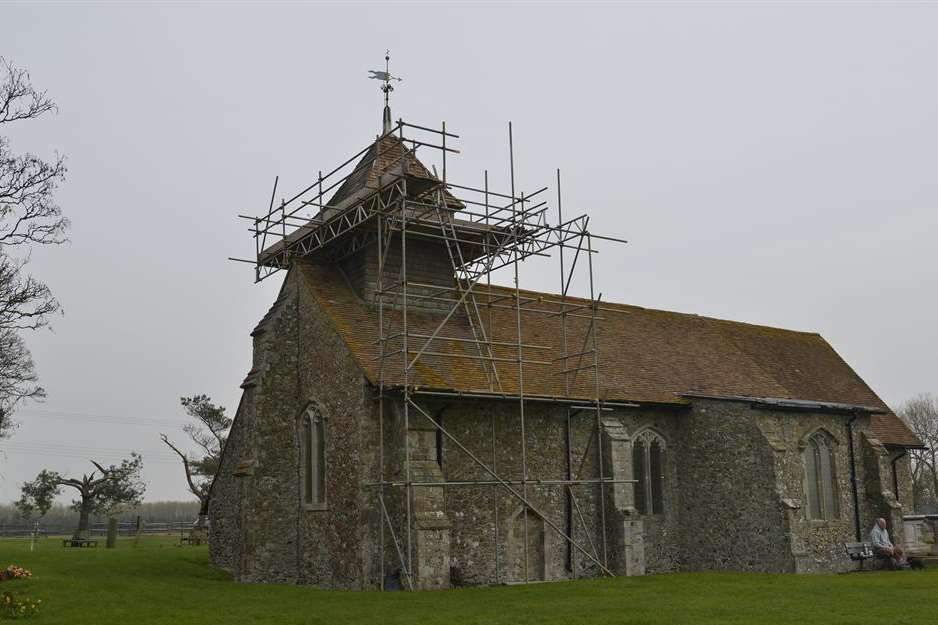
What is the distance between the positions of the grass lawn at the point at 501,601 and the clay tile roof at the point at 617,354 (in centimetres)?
533

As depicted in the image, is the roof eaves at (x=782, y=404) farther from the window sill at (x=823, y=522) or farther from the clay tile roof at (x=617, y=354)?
the window sill at (x=823, y=522)

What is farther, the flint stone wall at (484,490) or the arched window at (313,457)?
the arched window at (313,457)

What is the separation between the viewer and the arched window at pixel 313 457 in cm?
2288

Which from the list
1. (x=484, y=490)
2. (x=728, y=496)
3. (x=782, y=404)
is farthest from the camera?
(x=782, y=404)

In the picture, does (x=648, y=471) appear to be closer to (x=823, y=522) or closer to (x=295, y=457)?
(x=823, y=522)

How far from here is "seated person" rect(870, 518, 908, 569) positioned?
26.4 meters

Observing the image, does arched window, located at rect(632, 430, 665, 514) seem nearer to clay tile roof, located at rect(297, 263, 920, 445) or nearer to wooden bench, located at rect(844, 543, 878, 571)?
clay tile roof, located at rect(297, 263, 920, 445)

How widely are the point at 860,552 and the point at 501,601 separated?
1444 cm

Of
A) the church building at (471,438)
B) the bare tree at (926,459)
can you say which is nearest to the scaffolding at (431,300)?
the church building at (471,438)

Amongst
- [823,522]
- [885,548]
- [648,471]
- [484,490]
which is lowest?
[885,548]

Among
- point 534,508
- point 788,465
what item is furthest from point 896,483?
point 534,508

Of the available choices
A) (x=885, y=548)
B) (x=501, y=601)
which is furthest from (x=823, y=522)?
(x=501, y=601)

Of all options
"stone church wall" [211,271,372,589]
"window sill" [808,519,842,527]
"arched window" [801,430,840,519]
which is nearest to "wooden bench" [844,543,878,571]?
"window sill" [808,519,842,527]

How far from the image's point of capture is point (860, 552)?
1046 inches
